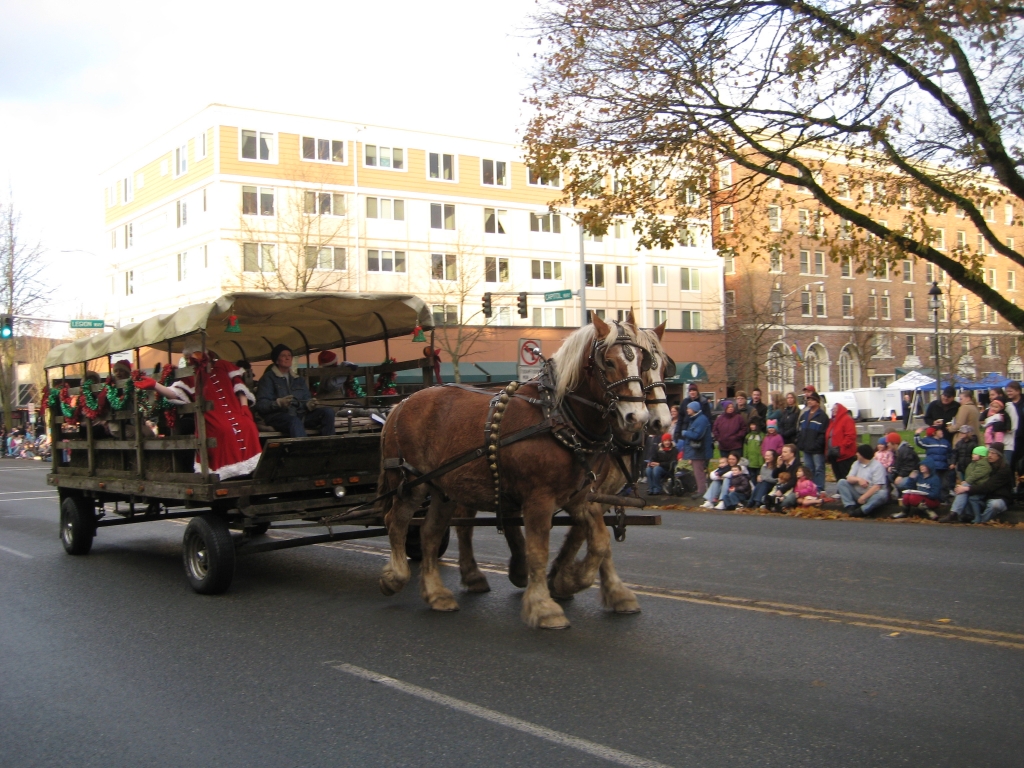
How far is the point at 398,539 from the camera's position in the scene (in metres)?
8.02

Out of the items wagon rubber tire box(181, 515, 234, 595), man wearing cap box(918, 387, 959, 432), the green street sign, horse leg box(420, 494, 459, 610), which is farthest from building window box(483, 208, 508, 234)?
horse leg box(420, 494, 459, 610)

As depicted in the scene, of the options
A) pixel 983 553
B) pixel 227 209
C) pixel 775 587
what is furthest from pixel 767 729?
pixel 227 209

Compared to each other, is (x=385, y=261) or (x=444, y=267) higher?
(x=385, y=261)

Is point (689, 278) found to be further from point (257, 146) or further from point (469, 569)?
point (469, 569)

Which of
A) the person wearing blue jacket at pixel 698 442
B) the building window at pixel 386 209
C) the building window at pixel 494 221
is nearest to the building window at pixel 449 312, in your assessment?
the building window at pixel 386 209

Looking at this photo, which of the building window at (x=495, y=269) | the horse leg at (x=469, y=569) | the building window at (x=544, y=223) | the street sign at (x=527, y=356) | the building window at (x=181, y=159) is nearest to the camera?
the horse leg at (x=469, y=569)

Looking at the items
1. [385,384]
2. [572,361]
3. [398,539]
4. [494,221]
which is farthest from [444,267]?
[572,361]

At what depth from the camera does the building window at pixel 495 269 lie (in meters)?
50.9

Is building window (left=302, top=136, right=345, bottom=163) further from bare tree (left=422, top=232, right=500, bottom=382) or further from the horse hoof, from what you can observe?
the horse hoof

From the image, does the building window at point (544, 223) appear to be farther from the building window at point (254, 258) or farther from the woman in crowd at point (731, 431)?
the woman in crowd at point (731, 431)

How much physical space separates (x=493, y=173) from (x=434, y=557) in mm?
46663

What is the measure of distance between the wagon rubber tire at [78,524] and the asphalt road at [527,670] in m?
1.50

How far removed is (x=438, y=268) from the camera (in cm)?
4953

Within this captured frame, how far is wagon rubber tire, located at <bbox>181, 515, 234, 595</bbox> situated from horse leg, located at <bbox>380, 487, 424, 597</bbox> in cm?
148
